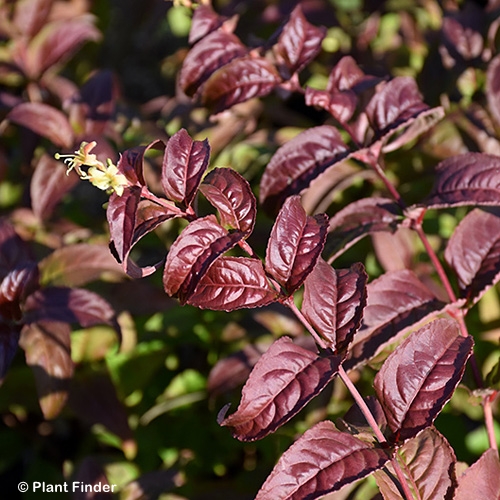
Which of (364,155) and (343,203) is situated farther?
(343,203)

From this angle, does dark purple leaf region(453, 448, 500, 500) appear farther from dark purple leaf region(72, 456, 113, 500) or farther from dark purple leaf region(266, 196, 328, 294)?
dark purple leaf region(72, 456, 113, 500)

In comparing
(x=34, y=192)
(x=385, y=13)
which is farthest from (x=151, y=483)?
(x=385, y=13)

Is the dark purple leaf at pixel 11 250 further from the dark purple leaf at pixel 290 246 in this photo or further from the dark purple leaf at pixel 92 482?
the dark purple leaf at pixel 290 246

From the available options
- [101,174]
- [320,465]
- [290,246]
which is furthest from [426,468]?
[101,174]

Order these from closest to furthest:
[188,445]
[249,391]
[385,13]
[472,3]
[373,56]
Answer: [249,391] → [188,445] → [472,3] → [373,56] → [385,13]

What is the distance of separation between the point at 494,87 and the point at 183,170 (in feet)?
2.75

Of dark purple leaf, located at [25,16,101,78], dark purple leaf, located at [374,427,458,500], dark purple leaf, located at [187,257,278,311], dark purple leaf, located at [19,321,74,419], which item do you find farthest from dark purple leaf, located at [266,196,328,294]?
dark purple leaf, located at [25,16,101,78]

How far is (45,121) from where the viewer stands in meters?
1.56

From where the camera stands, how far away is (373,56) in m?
2.09

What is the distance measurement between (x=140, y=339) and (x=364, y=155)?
77 cm

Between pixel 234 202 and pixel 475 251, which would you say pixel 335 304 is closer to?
pixel 234 202

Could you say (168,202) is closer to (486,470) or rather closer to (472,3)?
(486,470)

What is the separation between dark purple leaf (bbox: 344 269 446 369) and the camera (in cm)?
108

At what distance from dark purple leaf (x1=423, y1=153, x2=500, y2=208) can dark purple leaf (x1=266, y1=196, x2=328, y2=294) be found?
291mm
